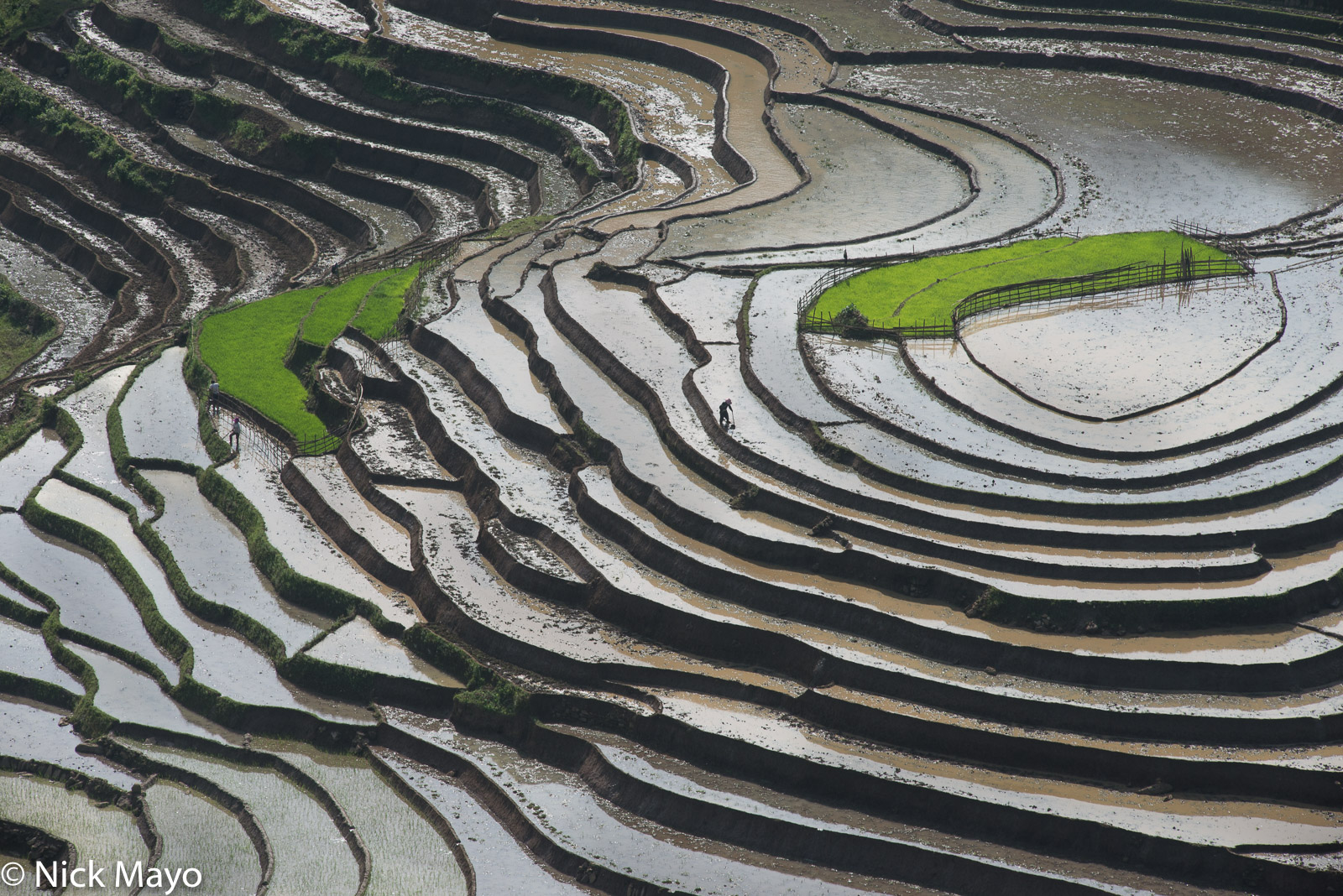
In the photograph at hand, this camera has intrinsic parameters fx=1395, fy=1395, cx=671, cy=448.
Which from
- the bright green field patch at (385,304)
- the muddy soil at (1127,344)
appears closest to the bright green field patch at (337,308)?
the bright green field patch at (385,304)

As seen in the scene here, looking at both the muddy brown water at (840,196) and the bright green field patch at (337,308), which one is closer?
the bright green field patch at (337,308)

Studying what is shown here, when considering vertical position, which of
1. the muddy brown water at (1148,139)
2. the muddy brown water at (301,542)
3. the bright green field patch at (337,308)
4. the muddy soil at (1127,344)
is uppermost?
the muddy brown water at (1148,139)

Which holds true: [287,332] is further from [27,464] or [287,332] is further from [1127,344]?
[1127,344]

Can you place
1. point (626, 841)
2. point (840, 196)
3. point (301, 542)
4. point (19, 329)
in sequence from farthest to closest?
point (19, 329), point (840, 196), point (301, 542), point (626, 841)

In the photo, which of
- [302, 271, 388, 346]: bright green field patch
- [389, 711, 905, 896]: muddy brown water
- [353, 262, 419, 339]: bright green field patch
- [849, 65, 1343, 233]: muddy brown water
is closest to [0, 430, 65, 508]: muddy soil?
[302, 271, 388, 346]: bright green field patch

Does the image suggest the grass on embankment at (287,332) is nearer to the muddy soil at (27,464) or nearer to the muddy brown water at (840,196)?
the muddy soil at (27,464)

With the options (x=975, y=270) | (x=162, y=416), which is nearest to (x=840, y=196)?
(x=975, y=270)

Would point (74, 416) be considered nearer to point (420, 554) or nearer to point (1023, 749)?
point (420, 554)

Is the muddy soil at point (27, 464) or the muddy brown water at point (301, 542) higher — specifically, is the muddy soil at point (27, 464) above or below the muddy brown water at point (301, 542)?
below

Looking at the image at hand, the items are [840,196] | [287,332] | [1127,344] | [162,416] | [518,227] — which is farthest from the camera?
[518,227]
